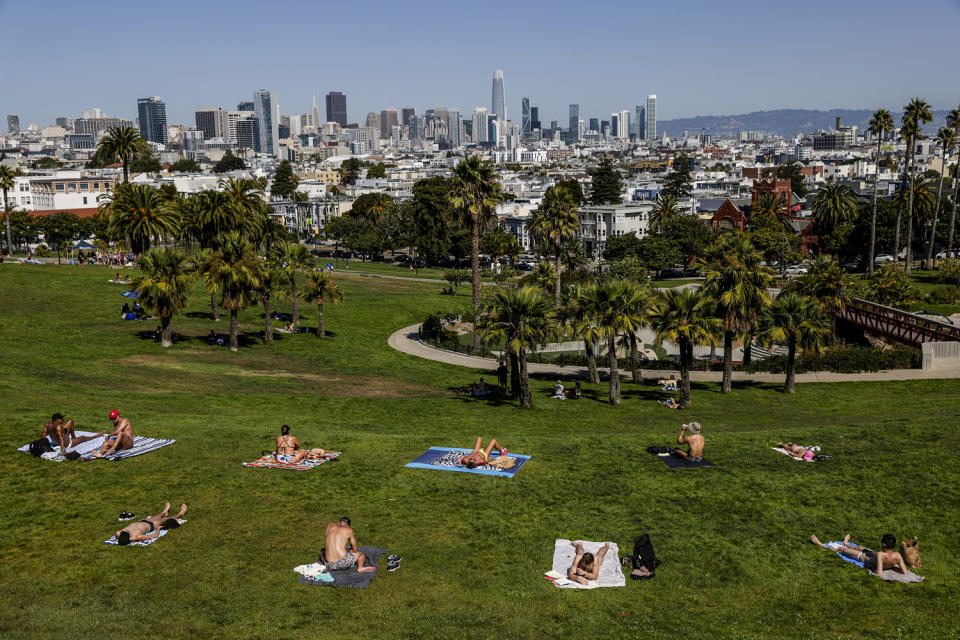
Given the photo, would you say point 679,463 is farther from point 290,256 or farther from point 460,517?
point 290,256

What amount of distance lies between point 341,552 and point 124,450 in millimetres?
10586

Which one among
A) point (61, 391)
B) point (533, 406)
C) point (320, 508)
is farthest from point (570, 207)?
point (320, 508)

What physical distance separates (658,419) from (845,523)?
1514 centimetres

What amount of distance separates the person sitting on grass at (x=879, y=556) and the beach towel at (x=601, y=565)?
578 centimetres

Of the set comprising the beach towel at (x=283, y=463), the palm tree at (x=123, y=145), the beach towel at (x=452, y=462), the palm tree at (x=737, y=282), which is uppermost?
the palm tree at (x=123, y=145)

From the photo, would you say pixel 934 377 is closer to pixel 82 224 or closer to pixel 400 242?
Result: pixel 400 242

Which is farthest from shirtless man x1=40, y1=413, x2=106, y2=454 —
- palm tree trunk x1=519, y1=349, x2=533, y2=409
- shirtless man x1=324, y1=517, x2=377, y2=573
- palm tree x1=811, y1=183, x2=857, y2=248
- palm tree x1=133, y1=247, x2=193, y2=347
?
palm tree x1=811, y1=183, x2=857, y2=248

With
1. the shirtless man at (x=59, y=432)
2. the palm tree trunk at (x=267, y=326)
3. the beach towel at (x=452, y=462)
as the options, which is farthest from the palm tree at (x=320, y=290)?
the shirtless man at (x=59, y=432)

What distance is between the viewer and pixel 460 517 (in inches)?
805

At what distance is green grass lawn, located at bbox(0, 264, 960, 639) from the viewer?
15.6m

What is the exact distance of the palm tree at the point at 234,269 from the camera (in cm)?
4825

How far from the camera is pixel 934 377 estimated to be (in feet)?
153

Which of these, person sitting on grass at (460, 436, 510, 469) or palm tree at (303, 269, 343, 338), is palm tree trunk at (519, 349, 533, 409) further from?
palm tree at (303, 269, 343, 338)

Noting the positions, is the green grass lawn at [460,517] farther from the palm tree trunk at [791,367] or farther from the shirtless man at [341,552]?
the palm tree trunk at [791,367]
